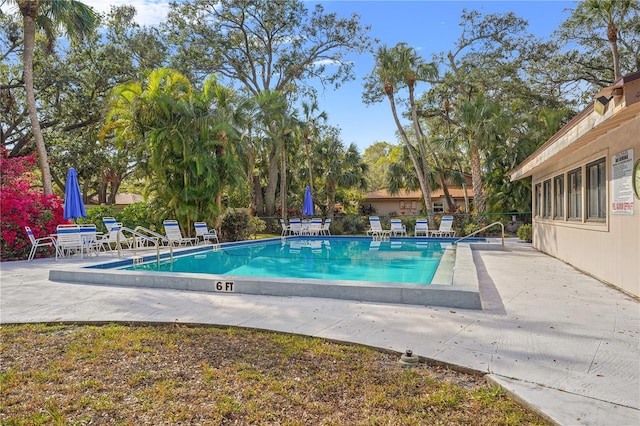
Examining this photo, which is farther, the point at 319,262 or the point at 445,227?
the point at 445,227

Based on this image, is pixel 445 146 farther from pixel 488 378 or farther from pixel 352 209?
pixel 488 378

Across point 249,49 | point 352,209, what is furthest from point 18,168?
point 352,209

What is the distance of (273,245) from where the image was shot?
16.7m

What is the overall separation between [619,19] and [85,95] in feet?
82.6

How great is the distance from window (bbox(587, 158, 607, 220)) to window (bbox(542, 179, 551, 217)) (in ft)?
13.0

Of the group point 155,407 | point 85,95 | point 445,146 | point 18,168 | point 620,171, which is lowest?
point 155,407

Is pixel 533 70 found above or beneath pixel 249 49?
beneath

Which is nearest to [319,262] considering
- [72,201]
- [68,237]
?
[68,237]

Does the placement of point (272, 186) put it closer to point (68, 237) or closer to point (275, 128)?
point (275, 128)

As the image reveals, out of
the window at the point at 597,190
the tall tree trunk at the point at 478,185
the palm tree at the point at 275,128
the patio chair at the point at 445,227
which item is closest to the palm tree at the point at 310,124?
the palm tree at the point at 275,128

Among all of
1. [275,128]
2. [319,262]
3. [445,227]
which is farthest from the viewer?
[275,128]

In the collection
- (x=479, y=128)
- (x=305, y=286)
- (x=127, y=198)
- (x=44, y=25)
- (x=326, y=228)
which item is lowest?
(x=305, y=286)

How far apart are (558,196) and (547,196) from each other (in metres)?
1.71

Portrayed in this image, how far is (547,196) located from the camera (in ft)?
40.4
